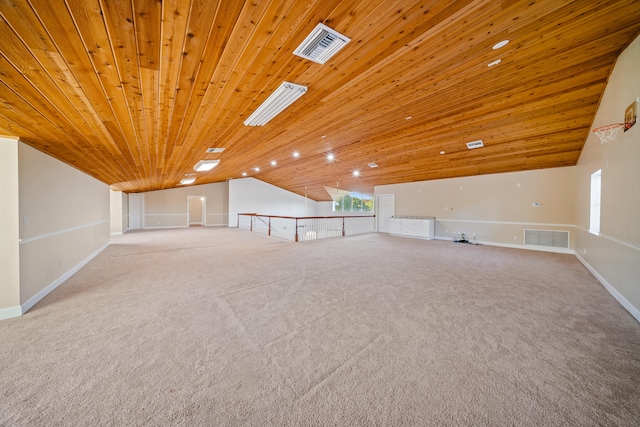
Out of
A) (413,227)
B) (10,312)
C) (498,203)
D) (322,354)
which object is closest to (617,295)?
(322,354)

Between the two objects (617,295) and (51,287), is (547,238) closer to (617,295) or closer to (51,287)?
(617,295)

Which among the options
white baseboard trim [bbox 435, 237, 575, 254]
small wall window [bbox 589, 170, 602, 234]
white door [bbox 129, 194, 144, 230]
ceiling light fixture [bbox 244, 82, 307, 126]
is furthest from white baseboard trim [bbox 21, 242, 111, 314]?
white baseboard trim [bbox 435, 237, 575, 254]

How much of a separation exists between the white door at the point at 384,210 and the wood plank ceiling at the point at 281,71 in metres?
5.67

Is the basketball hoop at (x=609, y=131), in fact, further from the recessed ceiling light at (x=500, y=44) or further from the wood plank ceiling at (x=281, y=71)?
the recessed ceiling light at (x=500, y=44)

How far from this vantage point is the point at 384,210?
1142 cm

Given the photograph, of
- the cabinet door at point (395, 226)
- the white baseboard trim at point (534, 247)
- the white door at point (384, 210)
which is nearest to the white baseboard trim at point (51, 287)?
the cabinet door at point (395, 226)

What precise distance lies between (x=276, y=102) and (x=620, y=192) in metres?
4.59

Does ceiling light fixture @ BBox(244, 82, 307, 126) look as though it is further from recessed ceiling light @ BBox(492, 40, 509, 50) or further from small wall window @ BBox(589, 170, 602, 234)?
small wall window @ BBox(589, 170, 602, 234)

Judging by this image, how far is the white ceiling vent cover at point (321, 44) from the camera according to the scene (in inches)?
72.9

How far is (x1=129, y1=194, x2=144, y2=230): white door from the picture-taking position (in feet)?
39.6

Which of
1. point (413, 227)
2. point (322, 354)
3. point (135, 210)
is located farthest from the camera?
point (135, 210)

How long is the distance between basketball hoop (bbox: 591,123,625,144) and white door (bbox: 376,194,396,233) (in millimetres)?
7080

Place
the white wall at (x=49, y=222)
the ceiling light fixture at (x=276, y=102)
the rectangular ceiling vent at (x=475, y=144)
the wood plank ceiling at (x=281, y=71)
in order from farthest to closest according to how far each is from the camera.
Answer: the rectangular ceiling vent at (x=475, y=144), the white wall at (x=49, y=222), the ceiling light fixture at (x=276, y=102), the wood plank ceiling at (x=281, y=71)

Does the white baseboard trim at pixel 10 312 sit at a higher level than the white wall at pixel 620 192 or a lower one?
lower
